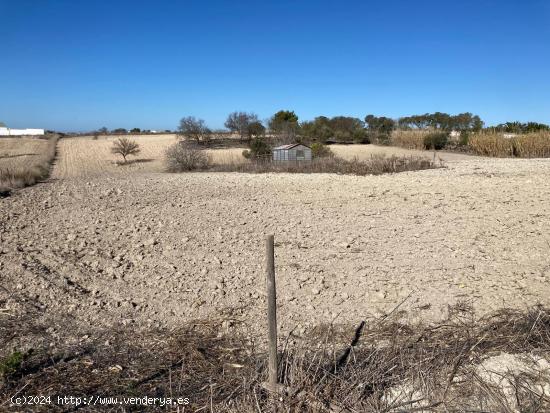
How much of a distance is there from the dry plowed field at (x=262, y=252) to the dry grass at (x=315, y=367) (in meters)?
0.45

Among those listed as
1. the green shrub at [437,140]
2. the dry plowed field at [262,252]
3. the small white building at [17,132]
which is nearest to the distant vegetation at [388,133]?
the green shrub at [437,140]

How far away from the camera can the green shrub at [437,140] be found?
3031 centimetres

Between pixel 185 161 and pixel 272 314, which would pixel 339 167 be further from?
pixel 272 314

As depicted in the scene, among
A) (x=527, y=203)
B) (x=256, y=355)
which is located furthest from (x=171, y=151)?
(x=256, y=355)

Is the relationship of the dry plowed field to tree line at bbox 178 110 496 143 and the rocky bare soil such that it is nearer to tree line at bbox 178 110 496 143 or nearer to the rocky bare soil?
the rocky bare soil

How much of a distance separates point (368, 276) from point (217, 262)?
1.84 metres

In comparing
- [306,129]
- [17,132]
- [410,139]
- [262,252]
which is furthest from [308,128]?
[17,132]

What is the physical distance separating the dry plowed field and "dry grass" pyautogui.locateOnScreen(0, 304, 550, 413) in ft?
1.46

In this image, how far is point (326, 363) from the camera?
3328mm

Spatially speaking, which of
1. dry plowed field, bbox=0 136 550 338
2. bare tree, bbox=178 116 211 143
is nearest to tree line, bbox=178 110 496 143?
bare tree, bbox=178 116 211 143

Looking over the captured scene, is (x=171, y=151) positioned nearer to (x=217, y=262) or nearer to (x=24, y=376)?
(x=217, y=262)

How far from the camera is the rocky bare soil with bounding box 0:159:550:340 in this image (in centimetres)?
479

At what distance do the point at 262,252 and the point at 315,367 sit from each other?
3099mm

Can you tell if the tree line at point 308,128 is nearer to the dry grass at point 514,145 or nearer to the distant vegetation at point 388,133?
the distant vegetation at point 388,133
